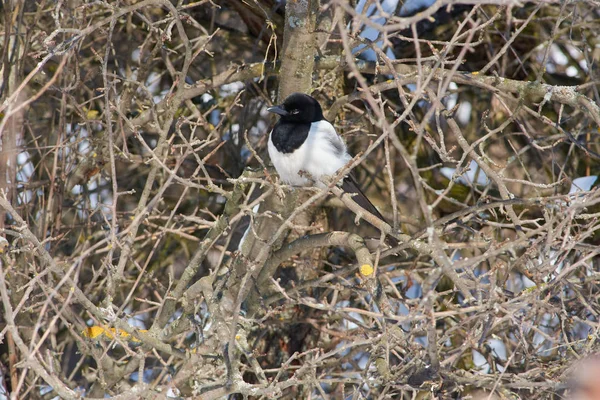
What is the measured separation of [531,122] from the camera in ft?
15.6

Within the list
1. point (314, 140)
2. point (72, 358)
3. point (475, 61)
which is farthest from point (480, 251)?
point (72, 358)

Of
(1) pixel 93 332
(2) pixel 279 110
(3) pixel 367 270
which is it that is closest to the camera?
(3) pixel 367 270

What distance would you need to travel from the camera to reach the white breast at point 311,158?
3482 millimetres

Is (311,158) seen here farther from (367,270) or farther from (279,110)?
(367,270)

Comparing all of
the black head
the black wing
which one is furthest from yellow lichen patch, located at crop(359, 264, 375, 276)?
the black head

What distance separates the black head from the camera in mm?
3364

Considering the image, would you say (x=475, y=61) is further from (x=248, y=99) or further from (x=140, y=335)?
(x=140, y=335)

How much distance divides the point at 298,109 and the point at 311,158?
0.80ft

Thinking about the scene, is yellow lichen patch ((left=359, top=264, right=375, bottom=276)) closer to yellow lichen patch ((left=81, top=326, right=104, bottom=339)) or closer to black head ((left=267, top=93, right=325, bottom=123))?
black head ((left=267, top=93, right=325, bottom=123))

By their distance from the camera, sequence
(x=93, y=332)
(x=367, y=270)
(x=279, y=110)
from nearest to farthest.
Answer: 1. (x=367, y=270)
2. (x=93, y=332)
3. (x=279, y=110)

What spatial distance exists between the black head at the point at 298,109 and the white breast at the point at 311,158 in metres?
0.07

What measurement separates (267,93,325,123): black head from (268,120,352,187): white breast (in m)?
0.07

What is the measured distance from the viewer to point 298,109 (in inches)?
135

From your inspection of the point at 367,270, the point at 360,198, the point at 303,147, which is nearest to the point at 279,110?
the point at 303,147
